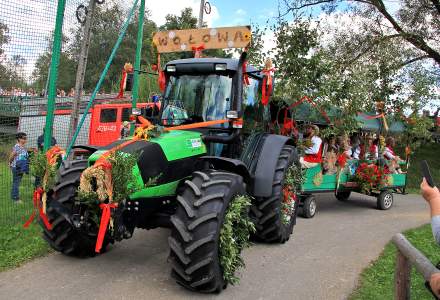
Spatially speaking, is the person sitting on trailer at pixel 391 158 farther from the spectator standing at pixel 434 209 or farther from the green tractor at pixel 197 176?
the spectator standing at pixel 434 209

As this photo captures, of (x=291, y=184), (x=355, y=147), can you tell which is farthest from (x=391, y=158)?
(x=291, y=184)

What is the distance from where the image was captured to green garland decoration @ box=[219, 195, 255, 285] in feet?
14.7

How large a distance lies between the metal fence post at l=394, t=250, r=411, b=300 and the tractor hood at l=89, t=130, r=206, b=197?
2.36 m

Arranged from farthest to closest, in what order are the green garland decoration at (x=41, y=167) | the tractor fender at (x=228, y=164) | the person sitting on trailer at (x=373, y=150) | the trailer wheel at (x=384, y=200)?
the person sitting on trailer at (x=373, y=150) < the trailer wheel at (x=384, y=200) < the tractor fender at (x=228, y=164) < the green garland decoration at (x=41, y=167)

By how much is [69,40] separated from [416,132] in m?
8.73

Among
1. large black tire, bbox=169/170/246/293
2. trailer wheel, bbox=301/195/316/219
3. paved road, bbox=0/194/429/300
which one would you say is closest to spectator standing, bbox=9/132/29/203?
paved road, bbox=0/194/429/300

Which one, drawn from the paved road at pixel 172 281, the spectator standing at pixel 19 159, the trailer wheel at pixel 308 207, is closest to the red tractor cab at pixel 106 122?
the spectator standing at pixel 19 159

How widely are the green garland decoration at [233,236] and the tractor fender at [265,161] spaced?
47.0 inches

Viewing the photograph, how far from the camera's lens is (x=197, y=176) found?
472 cm

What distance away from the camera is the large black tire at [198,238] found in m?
4.27

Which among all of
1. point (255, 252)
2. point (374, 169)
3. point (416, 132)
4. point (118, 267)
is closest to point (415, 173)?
point (416, 132)

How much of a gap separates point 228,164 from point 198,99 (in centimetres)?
102

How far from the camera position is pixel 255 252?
6.21 metres

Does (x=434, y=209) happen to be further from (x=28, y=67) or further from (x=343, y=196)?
(x=343, y=196)
